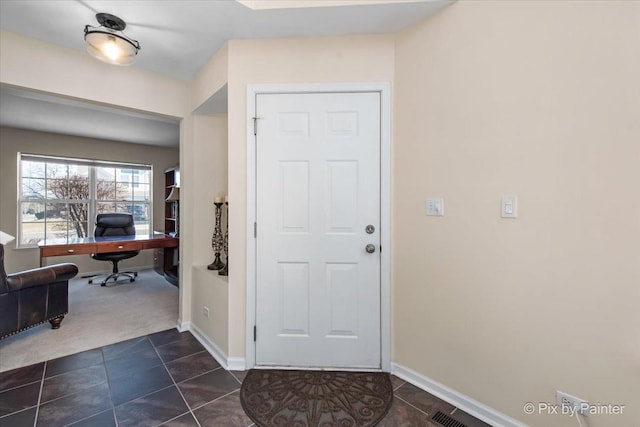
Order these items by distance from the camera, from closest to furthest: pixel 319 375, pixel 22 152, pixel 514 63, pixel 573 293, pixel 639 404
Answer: pixel 639 404, pixel 573 293, pixel 514 63, pixel 319 375, pixel 22 152

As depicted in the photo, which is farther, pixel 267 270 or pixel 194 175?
pixel 194 175

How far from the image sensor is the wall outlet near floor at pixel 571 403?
1.25 metres

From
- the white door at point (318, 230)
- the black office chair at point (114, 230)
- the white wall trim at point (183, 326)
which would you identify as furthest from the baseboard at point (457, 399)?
the black office chair at point (114, 230)

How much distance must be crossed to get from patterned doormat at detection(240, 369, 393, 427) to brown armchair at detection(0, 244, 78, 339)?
6.85ft

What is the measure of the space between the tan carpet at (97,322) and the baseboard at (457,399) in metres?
2.31

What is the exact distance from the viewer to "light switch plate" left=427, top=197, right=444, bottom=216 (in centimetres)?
173

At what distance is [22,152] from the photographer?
4.22m

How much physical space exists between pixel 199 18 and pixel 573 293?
2653mm

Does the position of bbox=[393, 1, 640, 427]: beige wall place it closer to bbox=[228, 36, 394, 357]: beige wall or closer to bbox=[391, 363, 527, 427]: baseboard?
bbox=[391, 363, 527, 427]: baseboard

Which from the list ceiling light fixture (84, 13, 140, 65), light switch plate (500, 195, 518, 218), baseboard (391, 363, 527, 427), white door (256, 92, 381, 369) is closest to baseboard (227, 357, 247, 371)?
white door (256, 92, 381, 369)

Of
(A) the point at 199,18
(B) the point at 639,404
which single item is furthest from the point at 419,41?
(B) the point at 639,404

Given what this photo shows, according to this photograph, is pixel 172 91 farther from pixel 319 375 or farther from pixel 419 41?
pixel 319 375

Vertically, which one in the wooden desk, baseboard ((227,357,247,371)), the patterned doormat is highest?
the wooden desk

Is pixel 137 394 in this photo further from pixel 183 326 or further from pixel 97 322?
pixel 97 322
